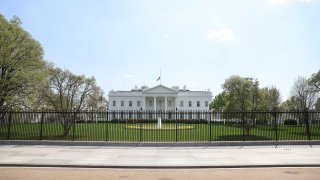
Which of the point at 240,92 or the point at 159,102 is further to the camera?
the point at 159,102

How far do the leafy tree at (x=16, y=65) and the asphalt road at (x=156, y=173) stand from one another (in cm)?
1701

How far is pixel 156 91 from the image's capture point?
114812mm

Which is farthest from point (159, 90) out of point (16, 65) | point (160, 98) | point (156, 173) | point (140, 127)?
point (156, 173)

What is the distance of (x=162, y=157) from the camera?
54.6ft

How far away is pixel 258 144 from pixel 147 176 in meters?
11.4

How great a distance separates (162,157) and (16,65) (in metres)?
19.6

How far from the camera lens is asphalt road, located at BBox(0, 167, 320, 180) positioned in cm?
1196

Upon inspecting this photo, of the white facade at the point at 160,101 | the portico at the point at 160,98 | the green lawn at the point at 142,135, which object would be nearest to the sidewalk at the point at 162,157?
the green lawn at the point at 142,135

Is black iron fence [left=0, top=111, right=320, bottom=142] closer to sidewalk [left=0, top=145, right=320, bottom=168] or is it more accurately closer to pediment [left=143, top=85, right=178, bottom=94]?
sidewalk [left=0, top=145, right=320, bottom=168]

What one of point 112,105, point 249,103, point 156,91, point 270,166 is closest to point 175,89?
point 156,91

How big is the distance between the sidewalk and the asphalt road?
74 cm

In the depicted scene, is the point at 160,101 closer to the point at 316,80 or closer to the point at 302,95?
the point at 302,95

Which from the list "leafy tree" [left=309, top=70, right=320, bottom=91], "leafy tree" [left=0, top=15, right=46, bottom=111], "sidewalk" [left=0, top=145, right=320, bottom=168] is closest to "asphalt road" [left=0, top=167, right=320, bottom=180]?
"sidewalk" [left=0, top=145, right=320, bottom=168]

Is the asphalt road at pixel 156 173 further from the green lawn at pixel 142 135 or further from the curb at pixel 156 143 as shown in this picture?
the green lawn at pixel 142 135
